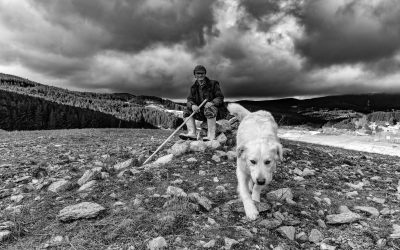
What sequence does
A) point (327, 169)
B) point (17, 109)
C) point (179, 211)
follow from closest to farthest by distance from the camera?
1. point (179, 211)
2. point (327, 169)
3. point (17, 109)

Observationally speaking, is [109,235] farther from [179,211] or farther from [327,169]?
[327,169]

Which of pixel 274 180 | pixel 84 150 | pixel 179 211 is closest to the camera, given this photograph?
pixel 179 211

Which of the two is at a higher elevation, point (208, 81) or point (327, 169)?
point (208, 81)

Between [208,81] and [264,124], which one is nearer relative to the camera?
[264,124]

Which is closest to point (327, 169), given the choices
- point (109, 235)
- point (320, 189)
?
point (320, 189)

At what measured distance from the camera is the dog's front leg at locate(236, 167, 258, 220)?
6062 mm

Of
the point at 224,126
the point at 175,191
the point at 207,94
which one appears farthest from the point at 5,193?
the point at 224,126

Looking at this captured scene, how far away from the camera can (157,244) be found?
486 centimetres

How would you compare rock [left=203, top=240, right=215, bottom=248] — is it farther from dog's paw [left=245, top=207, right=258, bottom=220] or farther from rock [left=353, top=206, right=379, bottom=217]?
rock [left=353, top=206, right=379, bottom=217]

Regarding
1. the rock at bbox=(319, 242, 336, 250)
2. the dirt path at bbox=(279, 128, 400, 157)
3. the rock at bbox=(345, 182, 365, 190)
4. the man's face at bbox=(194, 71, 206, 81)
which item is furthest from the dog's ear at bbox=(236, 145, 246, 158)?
the dirt path at bbox=(279, 128, 400, 157)

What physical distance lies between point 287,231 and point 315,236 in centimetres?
50

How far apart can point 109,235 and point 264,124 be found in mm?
4388

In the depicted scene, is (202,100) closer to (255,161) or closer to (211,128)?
(211,128)

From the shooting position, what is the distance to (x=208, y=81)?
38.8ft
